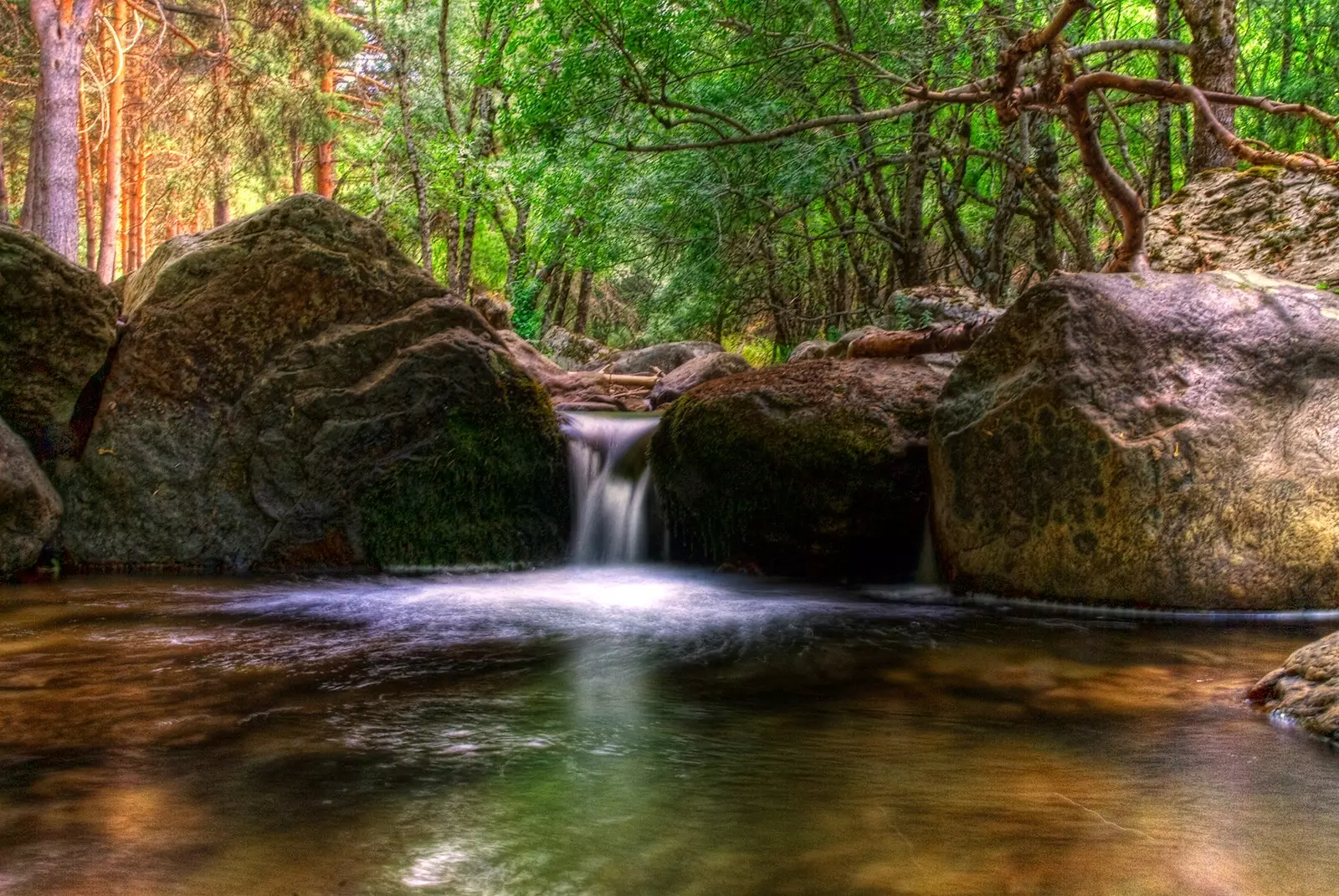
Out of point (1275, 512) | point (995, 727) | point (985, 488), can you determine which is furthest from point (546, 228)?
point (995, 727)

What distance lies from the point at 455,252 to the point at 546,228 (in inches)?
225

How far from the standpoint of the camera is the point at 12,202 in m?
25.4

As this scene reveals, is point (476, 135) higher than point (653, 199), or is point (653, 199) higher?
point (476, 135)

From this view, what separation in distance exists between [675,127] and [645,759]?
9000 mm

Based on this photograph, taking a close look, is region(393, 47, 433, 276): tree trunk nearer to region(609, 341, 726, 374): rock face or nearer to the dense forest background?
the dense forest background

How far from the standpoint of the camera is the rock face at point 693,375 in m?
12.2

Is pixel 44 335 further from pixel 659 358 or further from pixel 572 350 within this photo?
pixel 572 350

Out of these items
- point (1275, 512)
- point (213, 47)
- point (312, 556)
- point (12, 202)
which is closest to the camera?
point (1275, 512)

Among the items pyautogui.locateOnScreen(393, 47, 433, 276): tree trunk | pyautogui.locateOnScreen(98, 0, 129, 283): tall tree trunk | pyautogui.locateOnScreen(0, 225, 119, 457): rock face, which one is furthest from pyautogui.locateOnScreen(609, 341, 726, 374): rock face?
pyautogui.locateOnScreen(0, 225, 119, 457): rock face

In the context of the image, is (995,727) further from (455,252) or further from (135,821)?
(455,252)

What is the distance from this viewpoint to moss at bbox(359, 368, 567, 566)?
749 cm

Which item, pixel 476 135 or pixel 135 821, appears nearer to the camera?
pixel 135 821

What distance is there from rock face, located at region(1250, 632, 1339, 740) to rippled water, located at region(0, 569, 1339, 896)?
104 millimetres

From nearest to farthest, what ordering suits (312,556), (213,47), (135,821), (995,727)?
1. (135,821)
2. (995,727)
3. (312,556)
4. (213,47)
